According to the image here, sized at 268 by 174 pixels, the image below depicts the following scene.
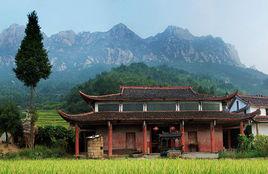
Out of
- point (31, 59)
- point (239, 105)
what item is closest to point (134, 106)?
point (31, 59)

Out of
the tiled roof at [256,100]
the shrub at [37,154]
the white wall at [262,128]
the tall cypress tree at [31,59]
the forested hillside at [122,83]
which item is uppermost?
the forested hillside at [122,83]

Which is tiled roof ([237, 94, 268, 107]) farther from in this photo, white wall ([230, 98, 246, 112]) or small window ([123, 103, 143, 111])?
small window ([123, 103, 143, 111])

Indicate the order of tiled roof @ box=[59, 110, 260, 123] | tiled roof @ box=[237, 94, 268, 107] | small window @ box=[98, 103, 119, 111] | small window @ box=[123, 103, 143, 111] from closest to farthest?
tiled roof @ box=[59, 110, 260, 123]
small window @ box=[98, 103, 119, 111]
small window @ box=[123, 103, 143, 111]
tiled roof @ box=[237, 94, 268, 107]

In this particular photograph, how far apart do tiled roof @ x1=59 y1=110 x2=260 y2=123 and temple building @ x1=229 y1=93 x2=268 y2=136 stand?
7491 mm

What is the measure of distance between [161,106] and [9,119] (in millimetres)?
10604

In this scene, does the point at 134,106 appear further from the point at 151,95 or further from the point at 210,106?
the point at 210,106

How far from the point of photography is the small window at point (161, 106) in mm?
28031

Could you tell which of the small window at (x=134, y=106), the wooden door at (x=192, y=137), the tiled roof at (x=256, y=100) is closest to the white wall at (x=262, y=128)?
the tiled roof at (x=256, y=100)

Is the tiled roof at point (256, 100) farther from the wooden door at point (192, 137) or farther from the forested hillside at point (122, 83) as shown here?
the forested hillside at point (122, 83)

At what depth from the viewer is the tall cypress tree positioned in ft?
89.1

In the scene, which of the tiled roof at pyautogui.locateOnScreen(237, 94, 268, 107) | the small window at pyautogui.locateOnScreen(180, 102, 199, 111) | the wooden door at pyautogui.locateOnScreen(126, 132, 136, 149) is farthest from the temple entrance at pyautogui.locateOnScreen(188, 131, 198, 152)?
the tiled roof at pyautogui.locateOnScreen(237, 94, 268, 107)

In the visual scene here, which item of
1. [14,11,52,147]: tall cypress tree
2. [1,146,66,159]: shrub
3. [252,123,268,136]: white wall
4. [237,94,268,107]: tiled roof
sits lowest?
[1,146,66,159]: shrub

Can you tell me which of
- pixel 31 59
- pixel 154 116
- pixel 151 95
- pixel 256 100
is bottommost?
pixel 154 116

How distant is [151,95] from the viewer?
2922 cm
